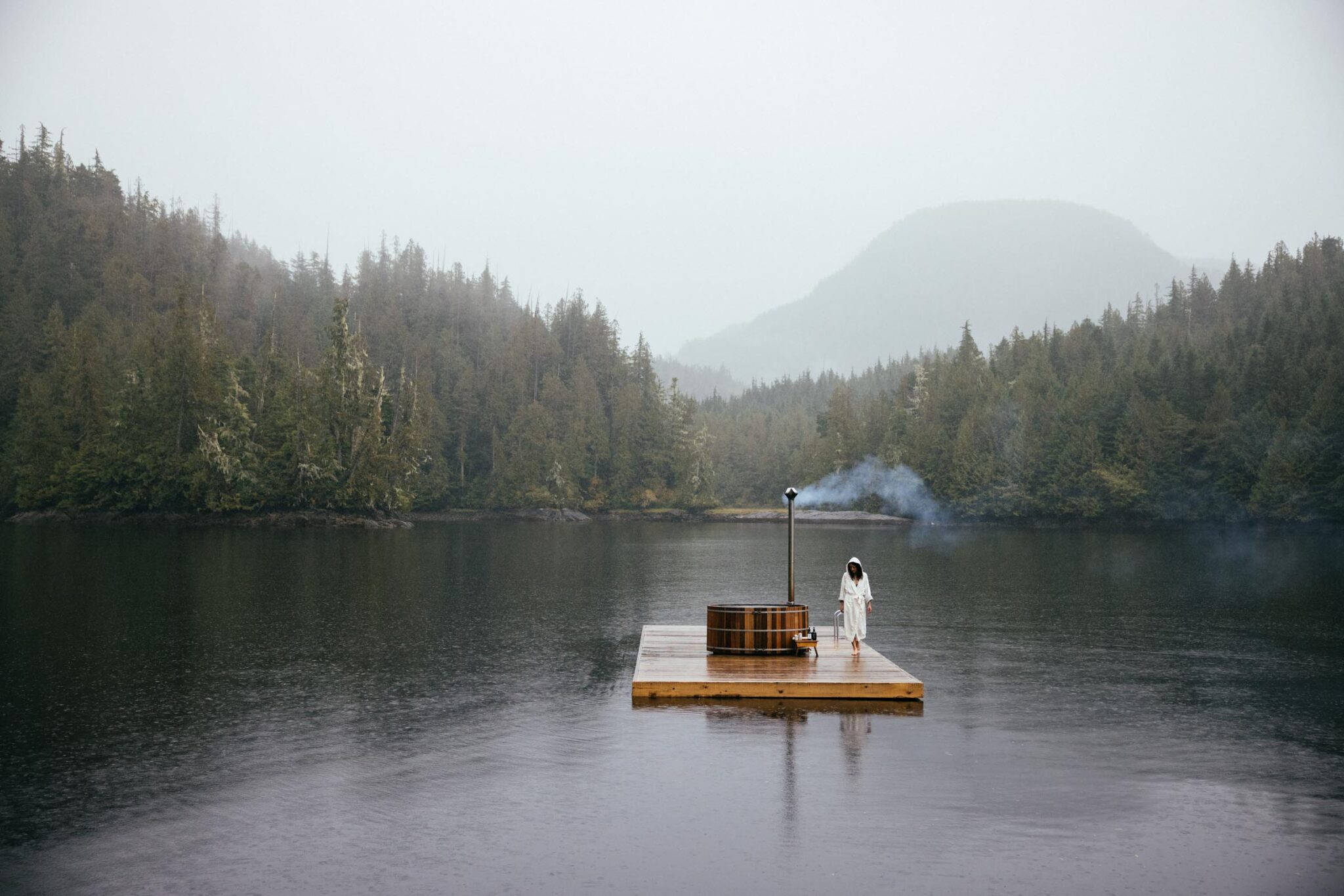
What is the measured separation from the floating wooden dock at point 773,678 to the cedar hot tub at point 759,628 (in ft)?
0.71

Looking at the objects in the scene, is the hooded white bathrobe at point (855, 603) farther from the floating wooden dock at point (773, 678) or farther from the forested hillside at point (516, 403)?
the forested hillside at point (516, 403)

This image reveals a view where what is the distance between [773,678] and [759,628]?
2.38 m

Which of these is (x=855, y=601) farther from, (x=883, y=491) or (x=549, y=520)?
(x=883, y=491)

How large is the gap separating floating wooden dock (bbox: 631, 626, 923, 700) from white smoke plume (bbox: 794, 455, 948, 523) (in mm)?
113765

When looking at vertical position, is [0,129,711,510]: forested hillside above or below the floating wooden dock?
above

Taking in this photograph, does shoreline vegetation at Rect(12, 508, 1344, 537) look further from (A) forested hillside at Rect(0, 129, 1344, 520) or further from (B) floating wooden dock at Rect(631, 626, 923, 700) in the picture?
(B) floating wooden dock at Rect(631, 626, 923, 700)

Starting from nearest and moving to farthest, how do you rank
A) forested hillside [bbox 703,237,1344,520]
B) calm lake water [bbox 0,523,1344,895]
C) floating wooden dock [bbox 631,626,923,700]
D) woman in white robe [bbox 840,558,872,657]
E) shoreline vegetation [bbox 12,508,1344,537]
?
calm lake water [bbox 0,523,1344,895], floating wooden dock [bbox 631,626,923,700], woman in white robe [bbox 840,558,872,657], shoreline vegetation [bbox 12,508,1344,537], forested hillside [bbox 703,237,1344,520]

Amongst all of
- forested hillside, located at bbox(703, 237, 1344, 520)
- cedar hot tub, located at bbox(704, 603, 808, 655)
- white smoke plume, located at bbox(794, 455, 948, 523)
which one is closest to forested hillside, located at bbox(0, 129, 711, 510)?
white smoke plume, located at bbox(794, 455, 948, 523)

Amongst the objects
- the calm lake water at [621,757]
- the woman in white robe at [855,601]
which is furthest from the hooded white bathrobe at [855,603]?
the calm lake water at [621,757]

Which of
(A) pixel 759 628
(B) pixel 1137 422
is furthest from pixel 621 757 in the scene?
(B) pixel 1137 422

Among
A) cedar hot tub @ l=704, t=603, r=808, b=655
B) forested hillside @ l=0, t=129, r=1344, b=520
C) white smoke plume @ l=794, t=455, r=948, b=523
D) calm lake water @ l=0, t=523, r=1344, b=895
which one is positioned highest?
forested hillside @ l=0, t=129, r=1344, b=520

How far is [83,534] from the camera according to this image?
79.0 metres

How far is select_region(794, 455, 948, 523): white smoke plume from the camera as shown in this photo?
138500 millimetres

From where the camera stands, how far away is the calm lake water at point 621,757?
10.4 metres
